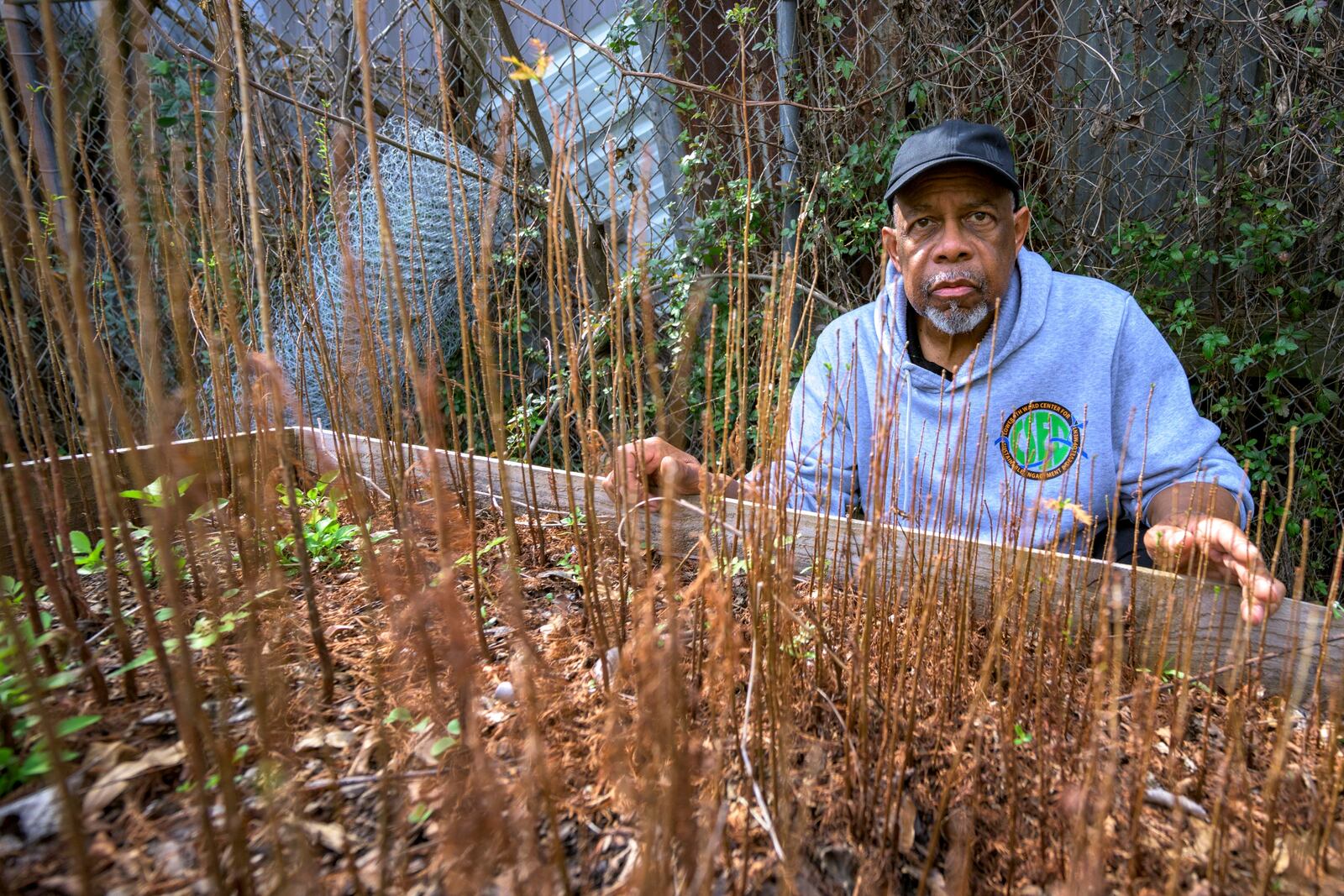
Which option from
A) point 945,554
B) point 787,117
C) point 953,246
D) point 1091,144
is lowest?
point 945,554

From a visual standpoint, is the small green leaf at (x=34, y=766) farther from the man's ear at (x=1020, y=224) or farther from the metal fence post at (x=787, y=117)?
the metal fence post at (x=787, y=117)

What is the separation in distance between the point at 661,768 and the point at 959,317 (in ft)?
4.43

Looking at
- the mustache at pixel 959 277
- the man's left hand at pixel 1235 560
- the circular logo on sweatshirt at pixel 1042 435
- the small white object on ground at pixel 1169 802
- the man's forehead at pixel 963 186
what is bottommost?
the small white object on ground at pixel 1169 802

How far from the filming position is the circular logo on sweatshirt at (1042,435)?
1.63 m

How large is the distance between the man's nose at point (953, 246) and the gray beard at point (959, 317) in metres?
0.10

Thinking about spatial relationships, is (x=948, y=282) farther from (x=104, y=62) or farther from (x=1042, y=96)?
(x=104, y=62)

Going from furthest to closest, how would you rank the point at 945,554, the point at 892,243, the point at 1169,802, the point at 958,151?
the point at 892,243
the point at 958,151
the point at 945,554
the point at 1169,802

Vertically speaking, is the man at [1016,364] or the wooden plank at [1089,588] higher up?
the man at [1016,364]

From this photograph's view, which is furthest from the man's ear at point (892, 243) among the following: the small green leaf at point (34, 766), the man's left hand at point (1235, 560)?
the small green leaf at point (34, 766)

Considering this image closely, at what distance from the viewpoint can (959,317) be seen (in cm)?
A: 172

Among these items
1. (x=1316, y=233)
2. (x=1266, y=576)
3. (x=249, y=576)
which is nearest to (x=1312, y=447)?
(x=1316, y=233)

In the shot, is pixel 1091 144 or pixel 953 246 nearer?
pixel 953 246

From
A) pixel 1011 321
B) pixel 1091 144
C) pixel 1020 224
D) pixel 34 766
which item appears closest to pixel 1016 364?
pixel 1011 321

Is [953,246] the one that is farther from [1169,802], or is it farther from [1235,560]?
[1169,802]
